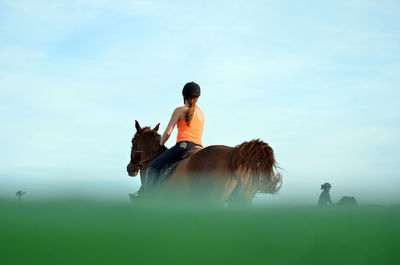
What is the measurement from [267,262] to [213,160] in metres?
5.93

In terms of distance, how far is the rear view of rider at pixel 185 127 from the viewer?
8.94 meters

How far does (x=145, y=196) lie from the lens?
928cm

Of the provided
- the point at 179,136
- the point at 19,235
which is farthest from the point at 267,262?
the point at 179,136

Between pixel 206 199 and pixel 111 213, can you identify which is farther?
pixel 206 199

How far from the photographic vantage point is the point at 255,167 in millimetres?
Result: 7910

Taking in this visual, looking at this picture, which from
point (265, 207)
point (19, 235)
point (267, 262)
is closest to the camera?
point (267, 262)

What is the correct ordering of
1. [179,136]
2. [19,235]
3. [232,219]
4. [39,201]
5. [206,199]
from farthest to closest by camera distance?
[179,136] → [206,199] → [39,201] → [232,219] → [19,235]

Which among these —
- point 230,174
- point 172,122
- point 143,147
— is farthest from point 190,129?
point 143,147

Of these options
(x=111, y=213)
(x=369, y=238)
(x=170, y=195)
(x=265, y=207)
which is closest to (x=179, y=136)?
(x=170, y=195)

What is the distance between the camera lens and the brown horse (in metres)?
7.73

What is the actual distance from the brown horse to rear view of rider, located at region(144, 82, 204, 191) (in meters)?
0.60

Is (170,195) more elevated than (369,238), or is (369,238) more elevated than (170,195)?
(170,195)

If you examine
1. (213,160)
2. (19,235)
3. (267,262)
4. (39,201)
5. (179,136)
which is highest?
(179,136)

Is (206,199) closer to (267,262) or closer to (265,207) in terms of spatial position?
(265,207)
